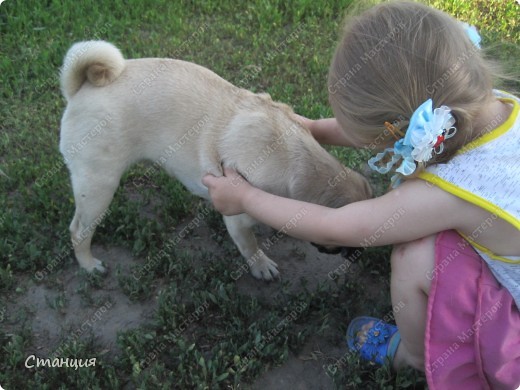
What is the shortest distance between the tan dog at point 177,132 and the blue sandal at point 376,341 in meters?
0.70

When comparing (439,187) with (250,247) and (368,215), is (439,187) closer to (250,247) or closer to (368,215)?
(368,215)

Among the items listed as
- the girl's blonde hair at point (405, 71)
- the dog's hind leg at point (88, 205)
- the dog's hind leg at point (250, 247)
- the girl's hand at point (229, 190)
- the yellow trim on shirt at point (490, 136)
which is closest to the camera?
the girl's blonde hair at point (405, 71)

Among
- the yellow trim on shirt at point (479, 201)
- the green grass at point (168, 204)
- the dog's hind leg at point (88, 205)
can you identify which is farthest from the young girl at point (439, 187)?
the dog's hind leg at point (88, 205)

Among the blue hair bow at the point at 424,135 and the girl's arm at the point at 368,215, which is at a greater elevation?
the blue hair bow at the point at 424,135

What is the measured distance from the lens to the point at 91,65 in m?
2.80

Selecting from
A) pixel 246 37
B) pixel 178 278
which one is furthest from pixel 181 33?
pixel 178 278

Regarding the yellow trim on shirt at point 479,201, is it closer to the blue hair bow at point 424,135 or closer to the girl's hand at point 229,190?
the blue hair bow at point 424,135

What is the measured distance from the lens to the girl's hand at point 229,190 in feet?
8.87

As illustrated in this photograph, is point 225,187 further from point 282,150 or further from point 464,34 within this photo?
point 464,34

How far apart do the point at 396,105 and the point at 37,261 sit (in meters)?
2.29

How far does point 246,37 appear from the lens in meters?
5.27

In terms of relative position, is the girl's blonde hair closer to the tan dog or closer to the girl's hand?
the tan dog

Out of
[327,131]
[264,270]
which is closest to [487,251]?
[327,131]

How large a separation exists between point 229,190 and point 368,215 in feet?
2.51
